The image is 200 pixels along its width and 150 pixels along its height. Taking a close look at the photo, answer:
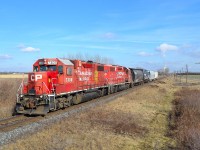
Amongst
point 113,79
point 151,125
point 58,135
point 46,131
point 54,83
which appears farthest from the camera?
point 113,79

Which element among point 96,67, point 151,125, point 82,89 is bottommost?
point 151,125

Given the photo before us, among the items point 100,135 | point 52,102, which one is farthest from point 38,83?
point 100,135

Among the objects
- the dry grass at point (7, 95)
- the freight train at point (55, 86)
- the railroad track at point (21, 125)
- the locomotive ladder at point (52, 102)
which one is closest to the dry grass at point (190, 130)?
the railroad track at point (21, 125)

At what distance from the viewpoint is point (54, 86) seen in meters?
18.0

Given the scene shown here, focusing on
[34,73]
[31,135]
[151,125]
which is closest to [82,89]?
[34,73]

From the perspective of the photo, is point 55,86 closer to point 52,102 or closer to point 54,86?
point 54,86

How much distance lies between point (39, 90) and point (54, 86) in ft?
3.42

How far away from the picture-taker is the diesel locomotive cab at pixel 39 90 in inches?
664

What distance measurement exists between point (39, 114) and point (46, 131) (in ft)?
15.7

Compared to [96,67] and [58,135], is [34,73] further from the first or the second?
[96,67]

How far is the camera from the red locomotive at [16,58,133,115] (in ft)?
55.5

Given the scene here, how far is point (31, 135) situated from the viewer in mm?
11766

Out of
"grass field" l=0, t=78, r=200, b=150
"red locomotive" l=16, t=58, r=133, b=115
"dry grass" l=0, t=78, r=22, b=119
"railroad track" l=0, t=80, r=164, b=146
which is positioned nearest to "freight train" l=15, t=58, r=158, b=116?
"red locomotive" l=16, t=58, r=133, b=115

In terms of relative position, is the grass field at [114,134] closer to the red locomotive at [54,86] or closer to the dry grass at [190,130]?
the dry grass at [190,130]
